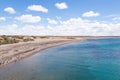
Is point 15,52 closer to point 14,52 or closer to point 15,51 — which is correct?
point 14,52

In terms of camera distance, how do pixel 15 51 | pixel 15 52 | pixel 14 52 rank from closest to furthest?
pixel 14 52 < pixel 15 52 < pixel 15 51

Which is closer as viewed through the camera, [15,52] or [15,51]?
[15,52]

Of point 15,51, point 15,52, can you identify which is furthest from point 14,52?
point 15,51

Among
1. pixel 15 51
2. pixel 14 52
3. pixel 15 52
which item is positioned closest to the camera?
pixel 14 52

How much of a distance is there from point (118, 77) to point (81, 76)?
4568 mm

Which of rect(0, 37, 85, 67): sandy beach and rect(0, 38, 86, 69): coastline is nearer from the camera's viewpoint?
rect(0, 38, 86, 69): coastline

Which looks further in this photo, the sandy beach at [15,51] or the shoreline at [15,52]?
the sandy beach at [15,51]

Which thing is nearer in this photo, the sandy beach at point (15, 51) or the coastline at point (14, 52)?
the coastline at point (14, 52)

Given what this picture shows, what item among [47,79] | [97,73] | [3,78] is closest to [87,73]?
[97,73]

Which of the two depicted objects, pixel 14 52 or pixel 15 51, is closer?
pixel 14 52

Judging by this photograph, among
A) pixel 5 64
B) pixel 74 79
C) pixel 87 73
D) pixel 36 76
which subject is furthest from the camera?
pixel 5 64

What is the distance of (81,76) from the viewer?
25.2 meters

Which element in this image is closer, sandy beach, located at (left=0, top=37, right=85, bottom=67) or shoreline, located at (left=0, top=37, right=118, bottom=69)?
shoreline, located at (left=0, top=37, right=118, bottom=69)

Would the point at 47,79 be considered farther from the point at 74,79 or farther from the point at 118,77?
the point at 118,77
